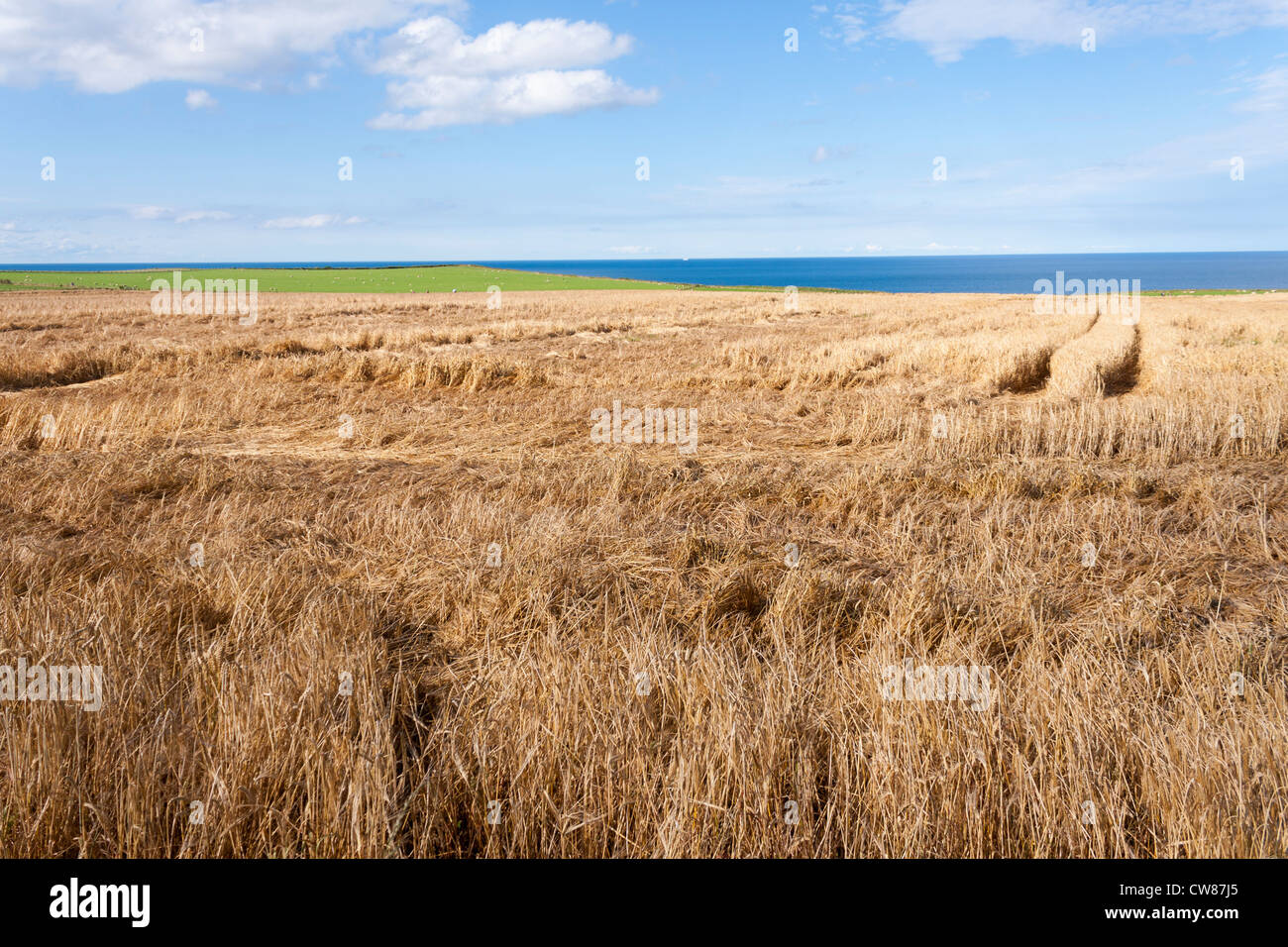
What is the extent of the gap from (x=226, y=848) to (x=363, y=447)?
753cm

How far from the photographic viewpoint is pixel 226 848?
2.74 meters

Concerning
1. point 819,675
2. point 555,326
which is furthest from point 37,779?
point 555,326

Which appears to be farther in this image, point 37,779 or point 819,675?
point 819,675

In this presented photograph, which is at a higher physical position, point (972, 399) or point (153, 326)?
point (153, 326)

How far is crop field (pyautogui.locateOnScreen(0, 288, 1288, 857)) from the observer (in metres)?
2.85

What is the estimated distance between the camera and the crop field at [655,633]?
112 inches

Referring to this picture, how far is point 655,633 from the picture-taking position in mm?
4305

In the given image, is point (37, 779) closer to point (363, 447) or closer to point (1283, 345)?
point (363, 447)

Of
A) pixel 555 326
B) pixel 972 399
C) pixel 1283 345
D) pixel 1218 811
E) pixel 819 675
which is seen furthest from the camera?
pixel 555 326
